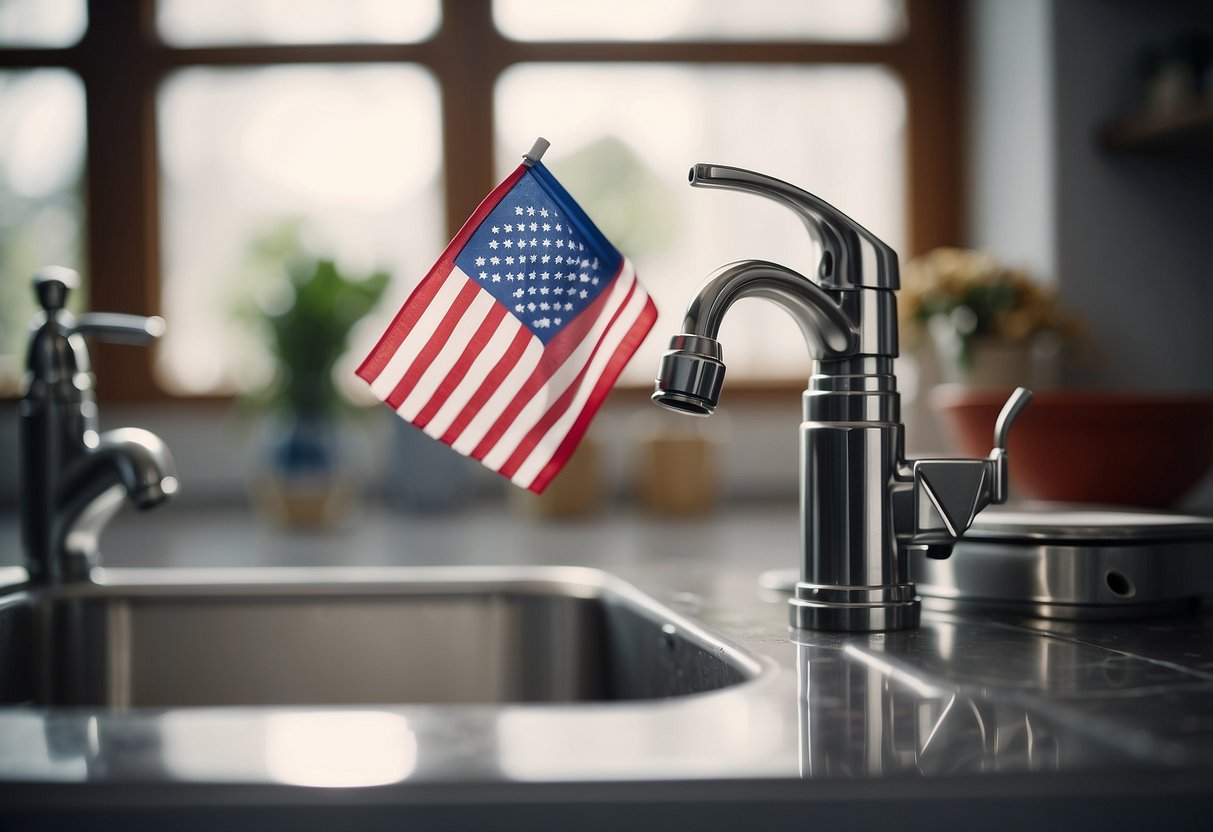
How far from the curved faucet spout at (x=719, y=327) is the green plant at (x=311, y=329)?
3.64 feet

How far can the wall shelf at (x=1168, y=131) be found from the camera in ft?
4.97

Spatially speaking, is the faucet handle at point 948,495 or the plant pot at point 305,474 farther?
the plant pot at point 305,474

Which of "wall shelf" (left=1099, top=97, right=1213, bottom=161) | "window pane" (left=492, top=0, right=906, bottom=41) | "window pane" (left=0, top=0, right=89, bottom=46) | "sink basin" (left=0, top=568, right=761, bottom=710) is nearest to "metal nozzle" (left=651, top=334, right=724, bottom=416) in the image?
"sink basin" (left=0, top=568, right=761, bottom=710)

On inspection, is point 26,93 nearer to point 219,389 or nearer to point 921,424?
point 219,389

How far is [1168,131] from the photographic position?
160 cm

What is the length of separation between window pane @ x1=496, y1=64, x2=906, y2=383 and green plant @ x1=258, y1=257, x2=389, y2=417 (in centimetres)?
49

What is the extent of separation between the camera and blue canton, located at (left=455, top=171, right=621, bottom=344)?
705 millimetres

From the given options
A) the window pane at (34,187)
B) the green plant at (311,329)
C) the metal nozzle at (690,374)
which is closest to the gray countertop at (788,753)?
the metal nozzle at (690,374)

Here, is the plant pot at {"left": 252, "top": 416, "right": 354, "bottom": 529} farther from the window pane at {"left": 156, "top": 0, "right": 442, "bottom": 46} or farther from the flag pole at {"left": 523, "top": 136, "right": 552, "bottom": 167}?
the flag pole at {"left": 523, "top": 136, "right": 552, "bottom": 167}

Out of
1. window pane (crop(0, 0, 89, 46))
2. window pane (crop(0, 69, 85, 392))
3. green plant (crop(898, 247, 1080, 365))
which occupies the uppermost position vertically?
window pane (crop(0, 0, 89, 46))

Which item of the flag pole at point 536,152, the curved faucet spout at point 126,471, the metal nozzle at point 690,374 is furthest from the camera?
the curved faucet spout at point 126,471

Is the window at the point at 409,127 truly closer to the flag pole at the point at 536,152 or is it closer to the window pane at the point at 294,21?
the window pane at the point at 294,21

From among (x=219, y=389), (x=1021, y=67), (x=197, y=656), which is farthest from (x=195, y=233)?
(x=1021, y=67)

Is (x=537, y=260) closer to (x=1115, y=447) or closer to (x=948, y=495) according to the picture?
(x=948, y=495)
